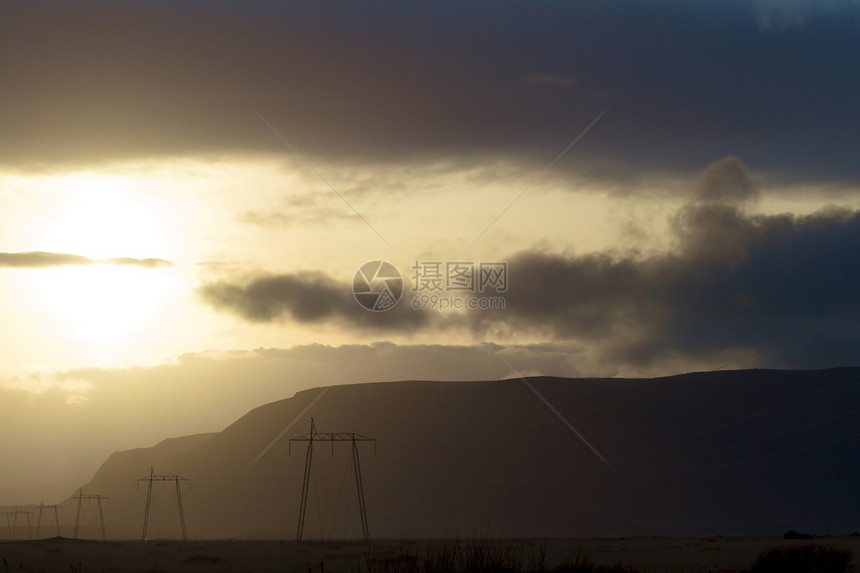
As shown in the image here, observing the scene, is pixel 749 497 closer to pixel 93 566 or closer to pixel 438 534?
pixel 438 534

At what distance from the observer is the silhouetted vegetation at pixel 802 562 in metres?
38.3

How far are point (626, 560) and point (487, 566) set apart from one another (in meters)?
23.6

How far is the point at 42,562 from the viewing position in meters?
51.9

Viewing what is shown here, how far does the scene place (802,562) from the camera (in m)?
39.4

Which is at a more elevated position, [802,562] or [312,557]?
[802,562]

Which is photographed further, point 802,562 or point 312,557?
point 312,557

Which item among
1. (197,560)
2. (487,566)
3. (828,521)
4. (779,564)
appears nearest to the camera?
(487,566)

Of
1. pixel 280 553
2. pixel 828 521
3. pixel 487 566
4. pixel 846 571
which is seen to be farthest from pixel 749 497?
pixel 487 566

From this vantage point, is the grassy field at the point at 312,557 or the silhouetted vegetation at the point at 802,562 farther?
the grassy field at the point at 312,557

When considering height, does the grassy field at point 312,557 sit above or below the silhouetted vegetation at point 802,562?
below

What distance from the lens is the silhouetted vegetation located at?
126ft

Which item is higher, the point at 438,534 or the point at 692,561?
the point at 692,561

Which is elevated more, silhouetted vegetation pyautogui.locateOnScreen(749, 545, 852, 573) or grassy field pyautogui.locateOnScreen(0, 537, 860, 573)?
silhouetted vegetation pyautogui.locateOnScreen(749, 545, 852, 573)

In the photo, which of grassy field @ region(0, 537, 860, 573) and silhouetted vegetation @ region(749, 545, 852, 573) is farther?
grassy field @ region(0, 537, 860, 573)
